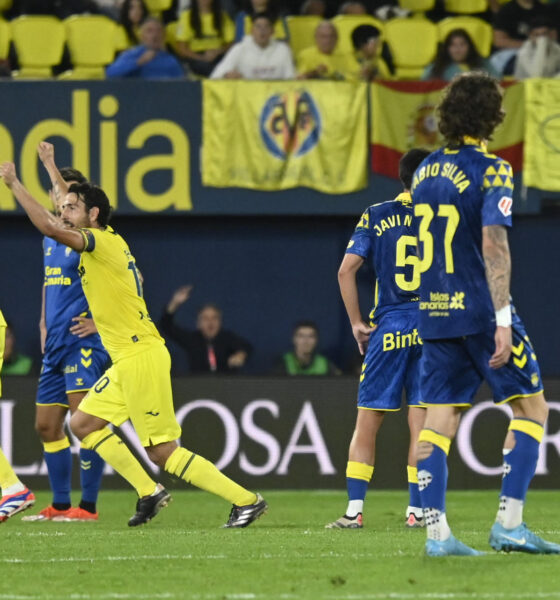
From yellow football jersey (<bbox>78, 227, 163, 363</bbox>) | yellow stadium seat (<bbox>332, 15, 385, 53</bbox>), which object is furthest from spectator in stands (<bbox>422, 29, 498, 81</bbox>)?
yellow football jersey (<bbox>78, 227, 163, 363</bbox>)

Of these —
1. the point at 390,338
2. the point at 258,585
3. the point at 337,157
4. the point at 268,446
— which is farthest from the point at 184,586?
the point at 337,157

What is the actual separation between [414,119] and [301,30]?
2.21 metres

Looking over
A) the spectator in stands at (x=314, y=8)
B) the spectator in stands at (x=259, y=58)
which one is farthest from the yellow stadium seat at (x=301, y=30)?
the spectator in stands at (x=259, y=58)

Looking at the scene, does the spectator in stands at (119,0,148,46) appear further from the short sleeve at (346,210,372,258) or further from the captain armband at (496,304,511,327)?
the captain armband at (496,304,511,327)

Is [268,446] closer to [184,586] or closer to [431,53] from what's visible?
[431,53]

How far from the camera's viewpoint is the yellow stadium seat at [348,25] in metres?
14.4

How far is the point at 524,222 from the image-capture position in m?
14.6

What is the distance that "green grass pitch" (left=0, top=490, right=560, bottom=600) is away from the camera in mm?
5227

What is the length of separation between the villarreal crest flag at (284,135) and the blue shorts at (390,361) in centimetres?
550

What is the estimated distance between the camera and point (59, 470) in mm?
9133

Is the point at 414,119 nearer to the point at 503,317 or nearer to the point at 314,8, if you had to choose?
the point at 314,8

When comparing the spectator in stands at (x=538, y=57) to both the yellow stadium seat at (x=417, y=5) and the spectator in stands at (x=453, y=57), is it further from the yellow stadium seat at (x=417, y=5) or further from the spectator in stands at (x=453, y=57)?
the yellow stadium seat at (x=417, y=5)

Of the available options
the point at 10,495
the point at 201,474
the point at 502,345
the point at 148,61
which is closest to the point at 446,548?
the point at 502,345

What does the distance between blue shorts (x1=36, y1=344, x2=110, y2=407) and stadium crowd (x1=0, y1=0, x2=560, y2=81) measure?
5.05 m
